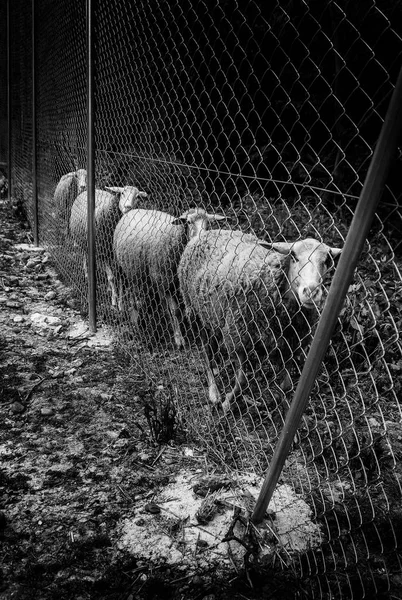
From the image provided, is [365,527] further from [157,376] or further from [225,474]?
[157,376]

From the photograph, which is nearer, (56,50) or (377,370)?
(377,370)

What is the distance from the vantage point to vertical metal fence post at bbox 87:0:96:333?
148 inches

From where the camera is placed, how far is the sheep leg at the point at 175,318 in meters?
4.22

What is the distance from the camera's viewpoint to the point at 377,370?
3.92 metres

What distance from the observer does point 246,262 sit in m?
2.92

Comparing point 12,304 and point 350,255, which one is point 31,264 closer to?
point 12,304

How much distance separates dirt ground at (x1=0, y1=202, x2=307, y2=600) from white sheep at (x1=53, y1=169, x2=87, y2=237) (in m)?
2.08

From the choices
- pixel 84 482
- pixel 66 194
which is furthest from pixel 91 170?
pixel 84 482

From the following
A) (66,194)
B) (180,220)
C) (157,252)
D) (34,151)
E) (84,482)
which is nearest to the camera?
(84,482)

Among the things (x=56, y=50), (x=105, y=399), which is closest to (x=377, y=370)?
(x=105, y=399)

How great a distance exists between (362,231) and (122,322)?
3.36 m

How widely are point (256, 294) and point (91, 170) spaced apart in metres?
1.94

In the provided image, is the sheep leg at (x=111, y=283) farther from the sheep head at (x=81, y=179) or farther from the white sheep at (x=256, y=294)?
the white sheep at (x=256, y=294)

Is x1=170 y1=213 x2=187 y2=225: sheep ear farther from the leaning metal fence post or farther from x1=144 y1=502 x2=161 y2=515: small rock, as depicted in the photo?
the leaning metal fence post
